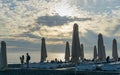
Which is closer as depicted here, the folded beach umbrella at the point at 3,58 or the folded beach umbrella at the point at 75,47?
the folded beach umbrella at the point at 75,47

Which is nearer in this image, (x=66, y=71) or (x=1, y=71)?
(x=66, y=71)

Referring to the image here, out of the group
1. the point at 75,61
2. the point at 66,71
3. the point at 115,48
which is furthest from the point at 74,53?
the point at 115,48

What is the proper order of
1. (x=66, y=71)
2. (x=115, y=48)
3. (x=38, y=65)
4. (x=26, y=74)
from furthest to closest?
(x=115, y=48) < (x=38, y=65) < (x=26, y=74) < (x=66, y=71)

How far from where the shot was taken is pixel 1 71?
34.3 metres

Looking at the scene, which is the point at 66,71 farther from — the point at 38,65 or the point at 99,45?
A: the point at 99,45

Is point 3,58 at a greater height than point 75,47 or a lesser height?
lesser

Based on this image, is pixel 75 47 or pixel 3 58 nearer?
pixel 75 47

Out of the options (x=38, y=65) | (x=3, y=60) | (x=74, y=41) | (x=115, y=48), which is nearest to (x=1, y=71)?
(x=3, y=60)

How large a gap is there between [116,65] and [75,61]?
13.2 ft

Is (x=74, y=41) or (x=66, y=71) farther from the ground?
(x=74, y=41)

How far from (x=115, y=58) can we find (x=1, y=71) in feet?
50.5

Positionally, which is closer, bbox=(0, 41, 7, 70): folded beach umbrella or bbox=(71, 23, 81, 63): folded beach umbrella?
bbox=(71, 23, 81, 63): folded beach umbrella

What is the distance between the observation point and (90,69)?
32.9 metres

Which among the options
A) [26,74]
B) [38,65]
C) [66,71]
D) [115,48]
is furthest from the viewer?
[115,48]
